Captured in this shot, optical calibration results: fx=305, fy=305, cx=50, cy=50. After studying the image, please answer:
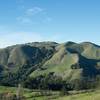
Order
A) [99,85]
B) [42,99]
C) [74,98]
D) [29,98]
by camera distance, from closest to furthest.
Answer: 1. [74,98]
2. [42,99]
3. [29,98]
4. [99,85]

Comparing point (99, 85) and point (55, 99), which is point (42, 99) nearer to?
point (55, 99)

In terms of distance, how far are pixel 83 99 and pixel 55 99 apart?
1826 centimetres

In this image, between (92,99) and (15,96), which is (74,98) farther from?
(15,96)

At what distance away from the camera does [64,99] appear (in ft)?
427

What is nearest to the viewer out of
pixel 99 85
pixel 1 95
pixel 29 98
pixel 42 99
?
pixel 42 99

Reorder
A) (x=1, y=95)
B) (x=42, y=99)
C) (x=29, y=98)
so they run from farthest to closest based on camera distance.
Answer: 1. (x=1, y=95)
2. (x=29, y=98)
3. (x=42, y=99)

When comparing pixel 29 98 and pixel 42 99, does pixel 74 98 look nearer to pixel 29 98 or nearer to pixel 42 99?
pixel 42 99

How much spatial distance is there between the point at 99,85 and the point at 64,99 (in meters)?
71.5

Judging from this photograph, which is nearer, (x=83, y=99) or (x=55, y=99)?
(x=83, y=99)

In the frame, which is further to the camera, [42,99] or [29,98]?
[29,98]

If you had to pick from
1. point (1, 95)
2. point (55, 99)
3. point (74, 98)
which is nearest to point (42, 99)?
point (55, 99)

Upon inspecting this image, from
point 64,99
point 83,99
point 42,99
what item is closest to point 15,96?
point 42,99

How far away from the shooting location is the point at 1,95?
15988 cm

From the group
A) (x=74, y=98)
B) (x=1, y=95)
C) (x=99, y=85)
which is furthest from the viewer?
(x=99, y=85)
